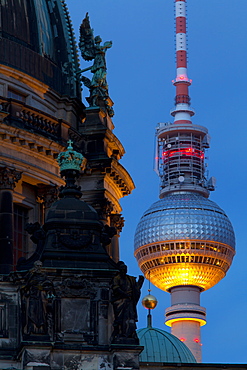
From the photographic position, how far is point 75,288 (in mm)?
45469

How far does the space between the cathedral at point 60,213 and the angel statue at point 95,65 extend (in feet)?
0.18

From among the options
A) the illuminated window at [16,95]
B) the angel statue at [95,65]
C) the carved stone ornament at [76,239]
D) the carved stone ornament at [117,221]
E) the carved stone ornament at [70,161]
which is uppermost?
the angel statue at [95,65]

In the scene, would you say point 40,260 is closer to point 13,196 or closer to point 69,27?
point 13,196

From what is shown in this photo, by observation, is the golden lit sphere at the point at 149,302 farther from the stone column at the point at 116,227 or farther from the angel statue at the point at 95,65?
the angel statue at the point at 95,65

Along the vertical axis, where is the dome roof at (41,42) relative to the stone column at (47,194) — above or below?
above

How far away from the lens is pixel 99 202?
65000 mm

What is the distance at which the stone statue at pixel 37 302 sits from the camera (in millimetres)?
44344

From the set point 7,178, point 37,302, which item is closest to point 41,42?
point 7,178

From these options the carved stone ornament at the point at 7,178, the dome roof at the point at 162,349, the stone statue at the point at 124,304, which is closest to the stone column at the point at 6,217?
the carved stone ornament at the point at 7,178

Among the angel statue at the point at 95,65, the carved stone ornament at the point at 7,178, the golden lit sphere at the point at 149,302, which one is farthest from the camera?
the golden lit sphere at the point at 149,302

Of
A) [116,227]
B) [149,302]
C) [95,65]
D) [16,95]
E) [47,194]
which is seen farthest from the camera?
[149,302]

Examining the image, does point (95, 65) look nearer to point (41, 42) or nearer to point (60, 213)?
point (41, 42)

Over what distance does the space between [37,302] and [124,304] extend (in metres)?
3.12

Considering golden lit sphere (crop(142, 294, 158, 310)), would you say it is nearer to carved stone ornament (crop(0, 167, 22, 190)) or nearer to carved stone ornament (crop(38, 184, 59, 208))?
carved stone ornament (crop(38, 184, 59, 208))
